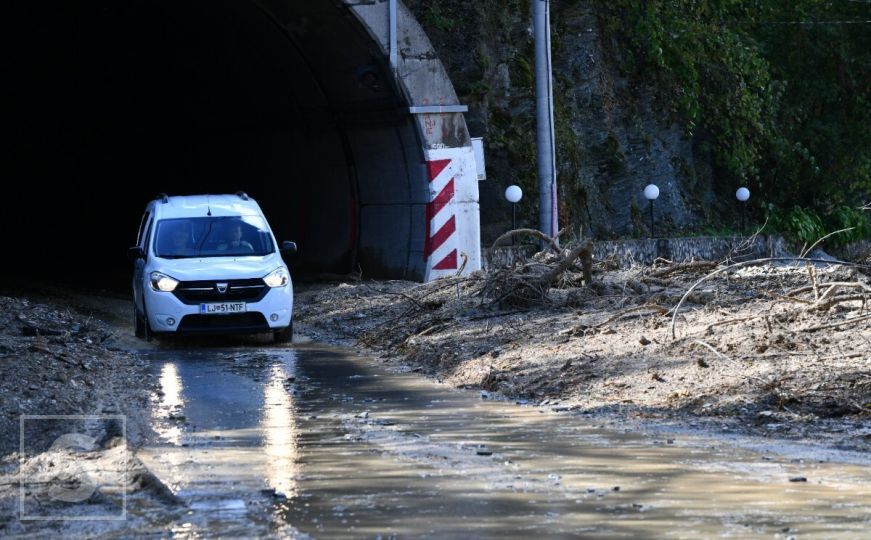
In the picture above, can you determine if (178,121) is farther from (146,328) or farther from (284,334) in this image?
(284,334)

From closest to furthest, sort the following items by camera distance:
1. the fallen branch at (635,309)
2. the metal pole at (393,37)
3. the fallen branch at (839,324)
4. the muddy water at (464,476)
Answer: the muddy water at (464,476), the fallen branch at (839,324), the fallen branch at (635,309), the metal pole at (393,37)

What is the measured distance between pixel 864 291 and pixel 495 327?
4051 millimetres

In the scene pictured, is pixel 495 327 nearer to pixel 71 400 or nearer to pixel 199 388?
pixel 199 388

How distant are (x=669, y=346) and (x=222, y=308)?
5.95 meters

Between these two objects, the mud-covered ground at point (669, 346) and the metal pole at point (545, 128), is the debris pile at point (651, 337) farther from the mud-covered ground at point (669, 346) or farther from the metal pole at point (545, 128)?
the metal pole at point (545, 128)

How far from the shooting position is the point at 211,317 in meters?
15.6

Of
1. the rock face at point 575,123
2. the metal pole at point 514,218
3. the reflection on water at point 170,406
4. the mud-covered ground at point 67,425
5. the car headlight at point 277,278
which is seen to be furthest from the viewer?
the rock face at point 575,123

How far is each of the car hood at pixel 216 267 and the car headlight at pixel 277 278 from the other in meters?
0.05

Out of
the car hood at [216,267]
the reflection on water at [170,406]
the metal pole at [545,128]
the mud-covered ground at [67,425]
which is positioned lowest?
the reflection on water at [170,406]

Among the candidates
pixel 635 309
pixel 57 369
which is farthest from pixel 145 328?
pixel 635 309

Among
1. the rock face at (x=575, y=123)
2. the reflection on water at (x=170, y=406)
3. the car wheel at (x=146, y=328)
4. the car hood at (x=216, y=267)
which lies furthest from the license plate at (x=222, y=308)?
the rock face at (x=575, y=123)

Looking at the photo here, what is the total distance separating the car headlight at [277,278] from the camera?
15898 millimetres

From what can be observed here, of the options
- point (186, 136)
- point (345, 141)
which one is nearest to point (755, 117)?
point (345, 141)

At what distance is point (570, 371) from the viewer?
11430 mm
